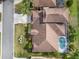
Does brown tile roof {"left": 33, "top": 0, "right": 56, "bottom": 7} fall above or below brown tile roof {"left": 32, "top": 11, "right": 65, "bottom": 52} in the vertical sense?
above

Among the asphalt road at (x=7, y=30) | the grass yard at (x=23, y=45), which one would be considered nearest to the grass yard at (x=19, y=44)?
the grass yard at (x=23, y=45)

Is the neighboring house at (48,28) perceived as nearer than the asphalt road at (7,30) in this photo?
Yes

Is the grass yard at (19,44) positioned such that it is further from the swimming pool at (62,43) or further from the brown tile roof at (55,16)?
the swimming pool at (62,43)

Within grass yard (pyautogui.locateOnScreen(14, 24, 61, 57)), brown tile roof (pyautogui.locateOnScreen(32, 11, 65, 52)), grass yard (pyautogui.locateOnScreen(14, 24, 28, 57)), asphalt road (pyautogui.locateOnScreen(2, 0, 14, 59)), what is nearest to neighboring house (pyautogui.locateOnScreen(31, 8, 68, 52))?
brown tile roof (pyautogui.locateOnScreen(32, 11, 65, 52))

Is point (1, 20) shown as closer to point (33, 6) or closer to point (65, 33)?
point (33, 6)

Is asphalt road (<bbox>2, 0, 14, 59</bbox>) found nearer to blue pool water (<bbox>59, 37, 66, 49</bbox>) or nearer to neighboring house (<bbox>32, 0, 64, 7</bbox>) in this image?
neighboring house (<bbox>32, 0, 64, 7</bbox>)

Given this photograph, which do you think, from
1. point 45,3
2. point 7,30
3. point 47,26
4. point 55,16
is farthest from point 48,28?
point 7,30

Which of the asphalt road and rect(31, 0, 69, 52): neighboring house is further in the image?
the asphalt road

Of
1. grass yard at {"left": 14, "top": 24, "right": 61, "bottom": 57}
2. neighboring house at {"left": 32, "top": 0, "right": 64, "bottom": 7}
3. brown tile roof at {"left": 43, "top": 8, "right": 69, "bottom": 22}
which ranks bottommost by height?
grass yard at {"left": 14, "top": 24, "right": 61, "bottom": 57}

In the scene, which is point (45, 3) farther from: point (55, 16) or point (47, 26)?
point (47, 26)
